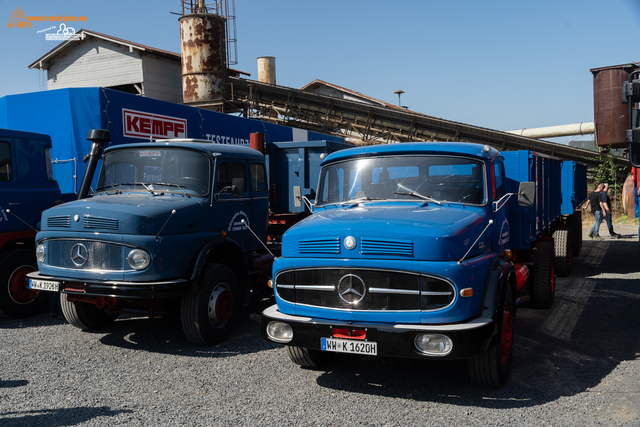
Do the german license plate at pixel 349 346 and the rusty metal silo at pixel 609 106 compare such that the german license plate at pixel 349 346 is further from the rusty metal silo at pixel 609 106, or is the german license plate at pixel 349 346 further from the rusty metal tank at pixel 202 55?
the rusty metal tank at pixel 202 55

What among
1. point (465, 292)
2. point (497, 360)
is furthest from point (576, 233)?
point (465, 292)

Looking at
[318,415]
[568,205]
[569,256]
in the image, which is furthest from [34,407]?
[568,205]

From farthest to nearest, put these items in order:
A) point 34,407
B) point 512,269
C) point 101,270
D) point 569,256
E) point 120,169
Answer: point 569,256 < point 120,169 < point 101,270 < point 512,269 < point 34,407

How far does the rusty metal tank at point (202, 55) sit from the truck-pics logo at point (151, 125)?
1326cm

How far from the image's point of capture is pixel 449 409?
14.8 ft

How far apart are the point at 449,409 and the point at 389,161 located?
2.39 metres

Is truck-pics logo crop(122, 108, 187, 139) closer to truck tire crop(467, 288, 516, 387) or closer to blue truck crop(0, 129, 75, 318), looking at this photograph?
blue truck crop(0, 129, 75, 318)

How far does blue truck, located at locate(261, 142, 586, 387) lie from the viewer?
428 cm

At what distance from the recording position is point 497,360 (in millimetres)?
4699

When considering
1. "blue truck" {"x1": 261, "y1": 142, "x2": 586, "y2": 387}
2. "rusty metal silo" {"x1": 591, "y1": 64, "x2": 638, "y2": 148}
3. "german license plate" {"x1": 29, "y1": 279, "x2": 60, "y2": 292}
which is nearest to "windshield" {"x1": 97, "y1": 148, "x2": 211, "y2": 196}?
"german license plate" {"x1": 29, "y1": 279, "x2": 60, "y2": 292}

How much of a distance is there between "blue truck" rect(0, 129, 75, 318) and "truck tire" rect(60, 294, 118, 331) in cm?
130

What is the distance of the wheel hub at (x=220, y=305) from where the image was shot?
6.32 meters

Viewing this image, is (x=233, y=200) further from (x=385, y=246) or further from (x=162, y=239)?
(x=385, y=246)

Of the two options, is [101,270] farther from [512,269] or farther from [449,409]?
[512,269]
